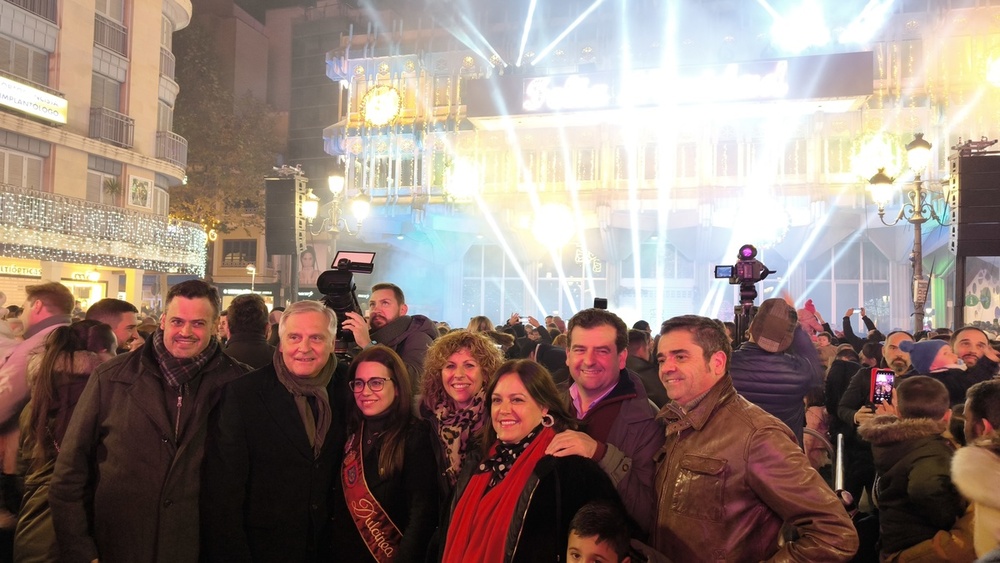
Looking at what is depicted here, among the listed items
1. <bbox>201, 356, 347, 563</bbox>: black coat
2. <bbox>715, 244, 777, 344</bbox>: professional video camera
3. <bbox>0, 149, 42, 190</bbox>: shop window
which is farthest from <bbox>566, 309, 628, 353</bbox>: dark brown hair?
<bbox>0, 149, 42, 190</bbox>: shop window

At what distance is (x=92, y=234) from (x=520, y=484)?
66.5ft

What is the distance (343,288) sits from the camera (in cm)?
443

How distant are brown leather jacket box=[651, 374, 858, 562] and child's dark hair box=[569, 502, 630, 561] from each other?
201 millimetres

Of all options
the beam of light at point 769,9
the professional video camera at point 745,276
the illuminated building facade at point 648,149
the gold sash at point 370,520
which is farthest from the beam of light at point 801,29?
the gold sash at point 370,520

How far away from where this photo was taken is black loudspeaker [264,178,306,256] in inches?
429

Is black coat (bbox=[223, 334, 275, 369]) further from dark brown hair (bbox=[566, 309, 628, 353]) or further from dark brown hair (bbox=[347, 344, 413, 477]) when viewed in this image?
dark brown hair (bbox=[566, 309, 628, 353])

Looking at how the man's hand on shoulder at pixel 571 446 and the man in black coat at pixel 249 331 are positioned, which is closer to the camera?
the man's hand on shoulder at pixel 571 446

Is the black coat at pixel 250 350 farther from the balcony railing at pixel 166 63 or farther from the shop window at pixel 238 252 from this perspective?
the shop window at pixel 238 252

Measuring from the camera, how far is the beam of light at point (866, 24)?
22156 mm

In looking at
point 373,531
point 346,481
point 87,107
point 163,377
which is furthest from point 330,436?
point 87,107

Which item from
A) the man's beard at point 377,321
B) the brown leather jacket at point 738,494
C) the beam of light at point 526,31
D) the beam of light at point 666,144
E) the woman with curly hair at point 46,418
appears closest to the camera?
the brown leather jacket at point 738,494

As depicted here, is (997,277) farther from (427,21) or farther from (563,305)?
(427,21)

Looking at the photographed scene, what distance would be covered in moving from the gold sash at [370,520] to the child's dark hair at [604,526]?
1069 millimetres

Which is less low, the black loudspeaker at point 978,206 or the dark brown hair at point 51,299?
the black loudspeaker at point 978,206
